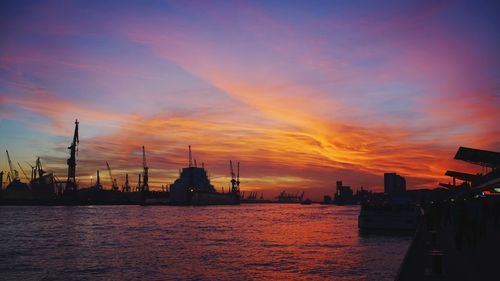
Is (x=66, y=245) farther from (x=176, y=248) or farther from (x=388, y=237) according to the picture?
(x=388, y=237)

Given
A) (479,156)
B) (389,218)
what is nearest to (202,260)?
(389,218)

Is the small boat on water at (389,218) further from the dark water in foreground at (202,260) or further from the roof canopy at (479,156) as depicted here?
the roof canopy at (479,156)

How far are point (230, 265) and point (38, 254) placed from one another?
1803 cm

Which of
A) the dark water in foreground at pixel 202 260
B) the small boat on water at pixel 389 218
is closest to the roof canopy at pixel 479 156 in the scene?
the small boat on water at pixel 389 218

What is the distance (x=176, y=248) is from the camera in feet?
148

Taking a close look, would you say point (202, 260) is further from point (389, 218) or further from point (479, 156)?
point (479, 156)

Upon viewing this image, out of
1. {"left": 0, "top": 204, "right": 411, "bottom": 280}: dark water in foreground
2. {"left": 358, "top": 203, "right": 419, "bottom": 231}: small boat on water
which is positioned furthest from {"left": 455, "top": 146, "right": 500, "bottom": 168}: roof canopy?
{"left": 0, "top": 204, "right": 411, "bottom": 280}: dark water in foreground

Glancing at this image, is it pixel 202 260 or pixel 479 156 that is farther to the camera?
pixel 479 156

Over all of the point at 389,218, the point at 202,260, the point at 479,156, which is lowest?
the point at 202,260

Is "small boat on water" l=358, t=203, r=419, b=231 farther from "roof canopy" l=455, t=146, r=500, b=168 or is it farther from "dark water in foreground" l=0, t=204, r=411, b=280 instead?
"roof canopy" l=455, t=146, r=500, b=168

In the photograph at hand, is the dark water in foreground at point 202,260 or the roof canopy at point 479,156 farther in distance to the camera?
the roof canopy at point 479,156

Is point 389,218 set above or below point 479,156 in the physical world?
below

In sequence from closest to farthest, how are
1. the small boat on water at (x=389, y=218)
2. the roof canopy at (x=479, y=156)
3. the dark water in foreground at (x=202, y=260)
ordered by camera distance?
the dark water in foreground at (x=202, y=260) < the roof canopy at (x=479, y=156) < the small boat on water at (x=389, y=218)

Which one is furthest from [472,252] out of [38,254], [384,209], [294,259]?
[384,209]
